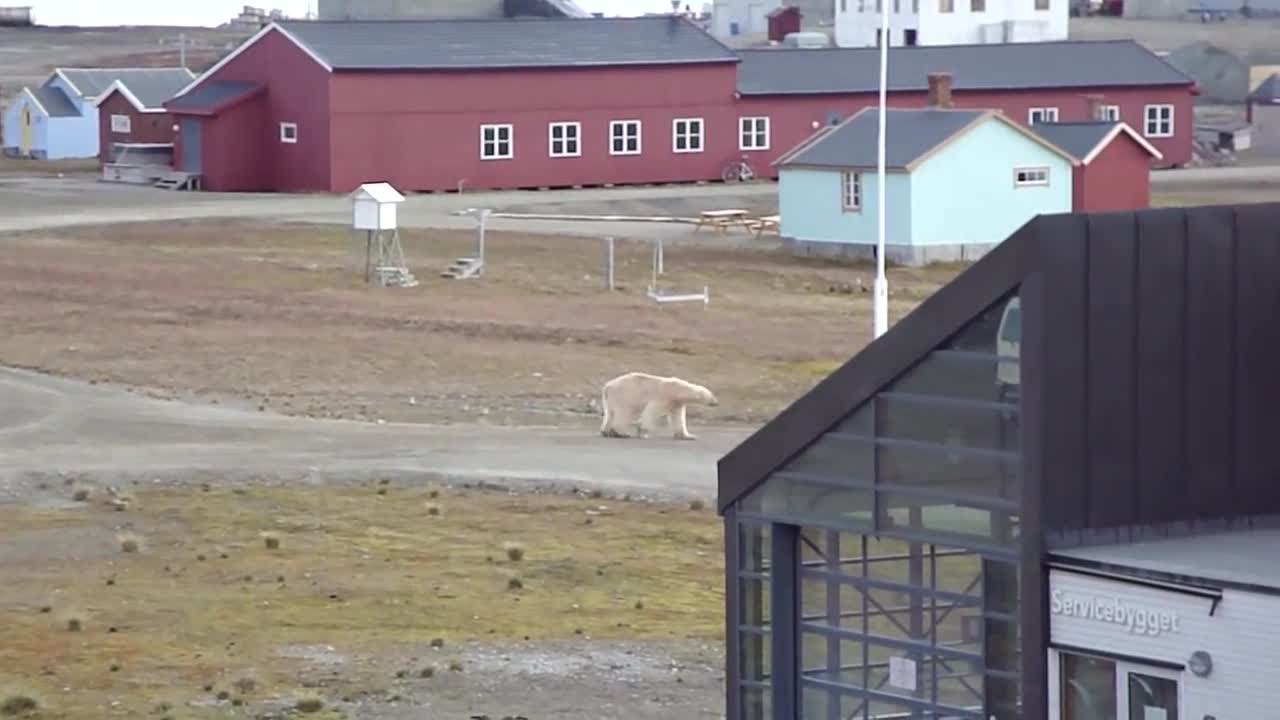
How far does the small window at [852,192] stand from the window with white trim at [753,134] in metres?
19.4

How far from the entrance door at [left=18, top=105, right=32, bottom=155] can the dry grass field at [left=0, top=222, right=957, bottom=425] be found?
1088 inches

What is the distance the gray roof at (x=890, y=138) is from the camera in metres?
50.8

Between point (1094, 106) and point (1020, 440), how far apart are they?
59.3m

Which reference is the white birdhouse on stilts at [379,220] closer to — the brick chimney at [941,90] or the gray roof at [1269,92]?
the brick chimney at [941,90]

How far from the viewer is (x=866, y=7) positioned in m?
93.6

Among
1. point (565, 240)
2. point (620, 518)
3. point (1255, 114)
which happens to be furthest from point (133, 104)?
point (620, 518)

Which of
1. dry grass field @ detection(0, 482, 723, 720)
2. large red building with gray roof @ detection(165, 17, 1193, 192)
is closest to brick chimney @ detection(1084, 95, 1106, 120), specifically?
large red building with gray roof @ detection(165, 17, 1193, 192)

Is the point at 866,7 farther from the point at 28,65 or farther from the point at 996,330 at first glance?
the point at 996,330

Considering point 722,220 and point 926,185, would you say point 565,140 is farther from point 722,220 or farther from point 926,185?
point 926,185

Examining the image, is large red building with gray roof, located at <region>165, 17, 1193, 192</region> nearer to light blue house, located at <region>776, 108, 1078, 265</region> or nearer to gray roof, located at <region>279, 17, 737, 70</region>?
gray roof, located at <region>279, 17, 737, 70</region>

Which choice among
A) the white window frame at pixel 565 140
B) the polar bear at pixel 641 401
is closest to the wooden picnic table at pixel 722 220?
the white window frame at pixel 565 140

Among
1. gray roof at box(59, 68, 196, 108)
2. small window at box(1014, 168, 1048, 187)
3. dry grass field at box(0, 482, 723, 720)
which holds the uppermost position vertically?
gray roof at box(59, 68, 196, 108)

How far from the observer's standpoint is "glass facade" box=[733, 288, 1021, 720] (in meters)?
14.3

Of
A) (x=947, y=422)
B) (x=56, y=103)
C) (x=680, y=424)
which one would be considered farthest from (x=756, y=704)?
(x=56, y=103)
